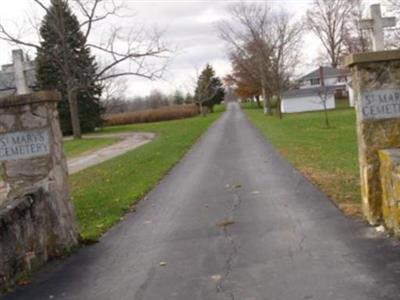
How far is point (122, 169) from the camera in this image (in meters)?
18.8

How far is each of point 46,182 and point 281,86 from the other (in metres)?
46.8

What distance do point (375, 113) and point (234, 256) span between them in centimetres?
270

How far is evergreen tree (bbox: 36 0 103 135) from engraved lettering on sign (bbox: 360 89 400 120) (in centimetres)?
3580

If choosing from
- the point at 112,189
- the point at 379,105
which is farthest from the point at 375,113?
the point at 112,189

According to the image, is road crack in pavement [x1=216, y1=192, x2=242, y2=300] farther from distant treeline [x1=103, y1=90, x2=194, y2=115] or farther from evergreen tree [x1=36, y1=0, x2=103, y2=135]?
distant treeline [x1=103, y1=90, x2=194, y2=115]

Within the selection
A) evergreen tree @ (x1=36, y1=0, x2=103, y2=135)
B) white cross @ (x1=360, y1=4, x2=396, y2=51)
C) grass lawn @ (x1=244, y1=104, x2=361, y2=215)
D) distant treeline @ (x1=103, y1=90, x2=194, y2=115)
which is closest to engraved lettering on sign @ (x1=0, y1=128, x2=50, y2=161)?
grass lawn @ (x1=244, y1=104, x2=361, y2=215)

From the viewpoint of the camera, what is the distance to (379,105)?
7.58m

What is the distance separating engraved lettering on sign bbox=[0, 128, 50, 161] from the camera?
7617 millimetres

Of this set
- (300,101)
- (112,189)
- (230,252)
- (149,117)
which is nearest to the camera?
(230,252)

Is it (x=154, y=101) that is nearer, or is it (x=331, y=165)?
(x=331, y=165)

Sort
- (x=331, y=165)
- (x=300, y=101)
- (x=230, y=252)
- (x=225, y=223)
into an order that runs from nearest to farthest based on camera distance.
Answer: (x=230, y=252), (x=225, y=223), (x=331, y=165), (x=300, y=101)

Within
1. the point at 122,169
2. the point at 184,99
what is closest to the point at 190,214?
the point at 122,169

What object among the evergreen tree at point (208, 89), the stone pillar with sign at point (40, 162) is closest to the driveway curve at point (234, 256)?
the stone pillar with sign at point (40, 162)

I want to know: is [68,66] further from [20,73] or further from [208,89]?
[208,89]
